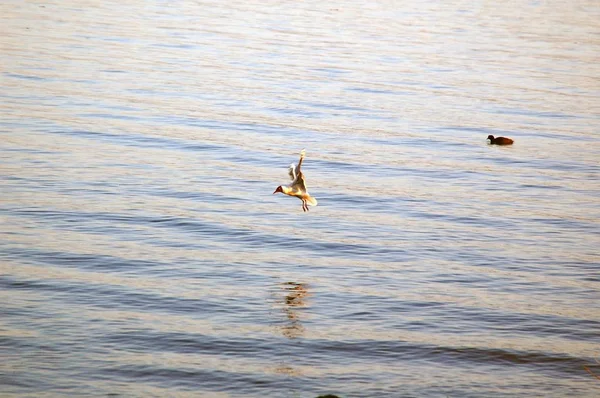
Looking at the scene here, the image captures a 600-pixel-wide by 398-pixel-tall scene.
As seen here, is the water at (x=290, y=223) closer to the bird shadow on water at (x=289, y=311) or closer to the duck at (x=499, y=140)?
the bird shadow on water at (x=289, y=311)

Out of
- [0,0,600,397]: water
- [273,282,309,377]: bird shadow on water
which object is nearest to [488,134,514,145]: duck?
[0,0,600,397]: water

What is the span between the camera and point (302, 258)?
1659 cm

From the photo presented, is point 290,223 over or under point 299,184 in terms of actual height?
under

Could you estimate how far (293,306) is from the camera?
47.8ft

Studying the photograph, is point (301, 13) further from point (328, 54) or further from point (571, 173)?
point (571, 173)

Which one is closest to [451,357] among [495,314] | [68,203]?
[495,314]

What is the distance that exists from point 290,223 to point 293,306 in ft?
13.5

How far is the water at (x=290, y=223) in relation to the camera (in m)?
12.9

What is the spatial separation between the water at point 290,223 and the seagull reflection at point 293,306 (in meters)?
0.04

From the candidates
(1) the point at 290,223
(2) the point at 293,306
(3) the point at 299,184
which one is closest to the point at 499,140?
(1) the point at 290,223

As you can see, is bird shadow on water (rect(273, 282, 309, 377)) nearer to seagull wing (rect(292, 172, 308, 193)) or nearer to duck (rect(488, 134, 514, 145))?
seagull wing (rect(292, 172, 308, 193))

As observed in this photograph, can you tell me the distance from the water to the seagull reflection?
40 mm

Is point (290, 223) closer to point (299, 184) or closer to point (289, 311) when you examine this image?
point (289, 311)

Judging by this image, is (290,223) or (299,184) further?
(290,223)
